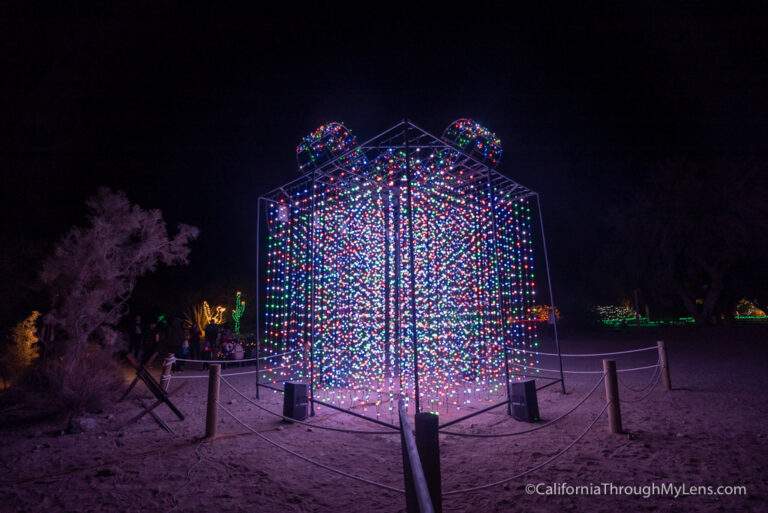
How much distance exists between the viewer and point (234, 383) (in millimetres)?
8102

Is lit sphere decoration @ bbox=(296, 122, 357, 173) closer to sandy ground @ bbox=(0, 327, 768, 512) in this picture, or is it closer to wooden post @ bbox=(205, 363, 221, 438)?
wooden post @ bbox=(205, 363, 221, 438)

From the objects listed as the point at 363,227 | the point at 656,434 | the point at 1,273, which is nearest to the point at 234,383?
the point at 363,227

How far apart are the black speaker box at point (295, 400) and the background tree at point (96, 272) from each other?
11.7 feet

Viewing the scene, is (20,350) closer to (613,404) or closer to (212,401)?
(212,401)

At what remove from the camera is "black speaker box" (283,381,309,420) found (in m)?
4.85

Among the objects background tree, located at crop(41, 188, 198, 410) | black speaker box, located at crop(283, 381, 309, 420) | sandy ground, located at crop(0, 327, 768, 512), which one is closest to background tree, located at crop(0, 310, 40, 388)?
background tree, located at crop(41, 188, 198, 410)

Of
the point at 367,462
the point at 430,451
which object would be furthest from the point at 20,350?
the point at 430,451

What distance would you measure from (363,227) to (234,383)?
457 cm

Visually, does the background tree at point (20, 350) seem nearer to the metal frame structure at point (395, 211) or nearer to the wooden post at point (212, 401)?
the metal frame structure at point (395, 211)

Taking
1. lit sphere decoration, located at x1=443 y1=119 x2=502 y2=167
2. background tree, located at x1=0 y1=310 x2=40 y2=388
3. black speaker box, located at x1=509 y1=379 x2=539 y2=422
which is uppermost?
lit sphere decoration, located at x1=443 y1=119 x2=502 y2=167

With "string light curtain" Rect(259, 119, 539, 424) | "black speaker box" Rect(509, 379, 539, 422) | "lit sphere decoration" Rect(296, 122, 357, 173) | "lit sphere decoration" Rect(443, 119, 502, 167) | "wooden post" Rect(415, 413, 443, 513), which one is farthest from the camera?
"string light curtain" Rect(259, 119, 539, 424)

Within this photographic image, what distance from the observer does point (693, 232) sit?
16562 millimetres

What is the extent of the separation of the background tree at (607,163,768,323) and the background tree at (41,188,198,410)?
791 inches

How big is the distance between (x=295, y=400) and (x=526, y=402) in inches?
114
